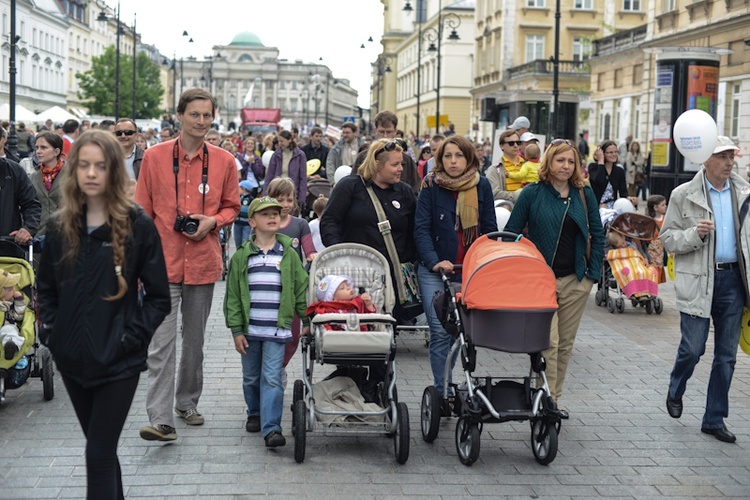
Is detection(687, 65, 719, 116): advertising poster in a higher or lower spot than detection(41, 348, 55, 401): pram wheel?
higher

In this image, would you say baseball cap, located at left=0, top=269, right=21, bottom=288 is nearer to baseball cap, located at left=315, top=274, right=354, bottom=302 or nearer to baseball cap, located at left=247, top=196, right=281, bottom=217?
baseball cap, located at left=247, top=196, right=281, bottom=217

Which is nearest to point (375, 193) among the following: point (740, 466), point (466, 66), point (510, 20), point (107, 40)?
point (740, 466)

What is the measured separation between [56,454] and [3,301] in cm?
152

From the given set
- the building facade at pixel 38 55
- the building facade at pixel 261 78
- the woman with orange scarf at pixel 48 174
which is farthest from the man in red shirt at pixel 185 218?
the building facade at pixel 261 78

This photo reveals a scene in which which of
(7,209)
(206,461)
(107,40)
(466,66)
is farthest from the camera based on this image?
(107,40)

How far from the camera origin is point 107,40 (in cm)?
12144

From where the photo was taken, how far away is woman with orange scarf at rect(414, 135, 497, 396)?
7.60 meters

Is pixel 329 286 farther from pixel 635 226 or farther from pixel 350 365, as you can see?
pixel 635 226

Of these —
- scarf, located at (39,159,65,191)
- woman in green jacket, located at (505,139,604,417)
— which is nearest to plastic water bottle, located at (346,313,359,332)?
woman in green jacket, located at (505,139,604,417)

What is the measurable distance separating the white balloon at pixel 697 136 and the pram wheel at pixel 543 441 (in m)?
2.36

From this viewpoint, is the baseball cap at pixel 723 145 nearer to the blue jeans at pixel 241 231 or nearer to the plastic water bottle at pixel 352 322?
the plastic water bottle at pixel 352 322

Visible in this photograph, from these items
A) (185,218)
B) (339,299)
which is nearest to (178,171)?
(185,218)

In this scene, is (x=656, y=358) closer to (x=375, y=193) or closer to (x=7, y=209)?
(x=375, y=193)

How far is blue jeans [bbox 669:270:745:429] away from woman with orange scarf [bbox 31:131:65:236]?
17.4ft
